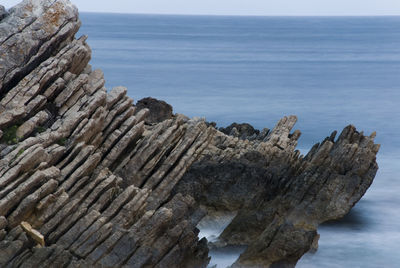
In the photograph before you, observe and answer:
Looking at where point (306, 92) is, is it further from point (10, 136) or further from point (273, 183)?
point (10, 136)

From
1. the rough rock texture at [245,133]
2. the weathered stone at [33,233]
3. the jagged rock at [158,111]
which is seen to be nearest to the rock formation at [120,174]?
the weathered stone at [33,233]

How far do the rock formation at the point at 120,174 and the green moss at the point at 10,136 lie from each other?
2.2 inches

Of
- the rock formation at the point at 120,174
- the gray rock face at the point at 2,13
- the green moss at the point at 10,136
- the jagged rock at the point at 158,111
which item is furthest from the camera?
the jagged rock at the point at 158,111

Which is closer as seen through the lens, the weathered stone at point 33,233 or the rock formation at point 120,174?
the weathered stone at point 33,233

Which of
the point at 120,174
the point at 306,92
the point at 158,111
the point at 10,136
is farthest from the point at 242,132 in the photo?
the point at 306,92

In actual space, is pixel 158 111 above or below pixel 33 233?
above

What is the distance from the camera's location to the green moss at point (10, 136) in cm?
3170

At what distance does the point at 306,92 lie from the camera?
347ft

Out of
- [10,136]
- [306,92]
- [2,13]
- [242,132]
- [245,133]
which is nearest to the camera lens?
[10,136]

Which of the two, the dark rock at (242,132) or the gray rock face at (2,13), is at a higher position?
the dark rock at (242,132)

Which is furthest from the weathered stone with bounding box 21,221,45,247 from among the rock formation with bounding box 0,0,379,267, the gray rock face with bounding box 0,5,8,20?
the gray rock face with bounding box 0,5,8,20

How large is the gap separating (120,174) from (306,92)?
242 ft

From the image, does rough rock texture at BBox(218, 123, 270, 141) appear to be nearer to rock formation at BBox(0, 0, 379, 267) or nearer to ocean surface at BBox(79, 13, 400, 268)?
rock formation at BBox(0, 0, 379, 267)

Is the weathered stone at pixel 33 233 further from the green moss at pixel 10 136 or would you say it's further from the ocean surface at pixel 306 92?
the ocean surface at pixel 306 92
